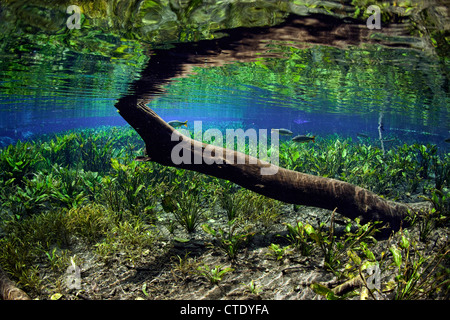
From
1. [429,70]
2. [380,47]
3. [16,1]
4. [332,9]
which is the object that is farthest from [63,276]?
[429,70]

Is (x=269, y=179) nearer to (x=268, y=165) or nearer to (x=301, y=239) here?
(x=268, y=165)

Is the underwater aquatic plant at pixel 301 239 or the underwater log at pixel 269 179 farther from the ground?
the underwater log at pixel 269 179

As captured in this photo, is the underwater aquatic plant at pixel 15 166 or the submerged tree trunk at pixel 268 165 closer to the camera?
the submerged tree trunk at pixel 268 165

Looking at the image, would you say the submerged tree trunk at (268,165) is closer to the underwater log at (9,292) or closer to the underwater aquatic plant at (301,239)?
the underwater aquatic plant at (301,239)

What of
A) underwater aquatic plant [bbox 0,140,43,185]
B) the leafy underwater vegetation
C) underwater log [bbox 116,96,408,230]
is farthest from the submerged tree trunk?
underwater aquatic plant [bbox 0,140,43,185]

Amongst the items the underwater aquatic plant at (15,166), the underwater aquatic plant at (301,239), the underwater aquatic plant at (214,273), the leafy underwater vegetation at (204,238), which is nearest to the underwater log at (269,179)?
the leafy underwater vegetation at (204,238)

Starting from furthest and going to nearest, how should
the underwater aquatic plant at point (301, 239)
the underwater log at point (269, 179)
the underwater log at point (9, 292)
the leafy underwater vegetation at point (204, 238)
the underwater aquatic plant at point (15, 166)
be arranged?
1. the underwater aquatic plant at point (15, 166)
2. the underwater log at point (269, 179)
3. the underwater aquatic plant at point (301, 239)
4. the leafy underwater vegetation at point (204, 238)
5. the underwater log at point (9, 292)

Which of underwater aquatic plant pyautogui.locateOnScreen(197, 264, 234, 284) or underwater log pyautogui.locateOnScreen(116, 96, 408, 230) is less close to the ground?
underwater log pyautogui.locateOnScreen(116, 96, 408, 230)

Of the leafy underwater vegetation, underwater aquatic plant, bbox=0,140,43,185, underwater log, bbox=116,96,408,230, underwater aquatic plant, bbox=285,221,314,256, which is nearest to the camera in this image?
the leafy underwater vegetation

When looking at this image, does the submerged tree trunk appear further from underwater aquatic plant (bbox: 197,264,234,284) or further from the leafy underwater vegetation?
underwater aquatic plant (bbox: 197,264,234,284)

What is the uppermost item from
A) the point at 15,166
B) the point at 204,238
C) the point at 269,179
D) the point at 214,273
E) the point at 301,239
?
the point at 269,179

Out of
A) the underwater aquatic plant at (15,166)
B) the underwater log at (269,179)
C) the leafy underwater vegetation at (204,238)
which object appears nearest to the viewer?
the leafy underwater vegetation at (204,238)

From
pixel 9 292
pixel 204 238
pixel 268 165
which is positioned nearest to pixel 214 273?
pixel 204 238

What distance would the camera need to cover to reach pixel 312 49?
8.39 m
